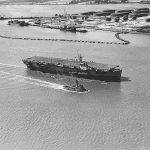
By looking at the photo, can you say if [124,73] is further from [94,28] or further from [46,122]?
[94,28]

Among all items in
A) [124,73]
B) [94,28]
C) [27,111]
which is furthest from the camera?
[94,28]

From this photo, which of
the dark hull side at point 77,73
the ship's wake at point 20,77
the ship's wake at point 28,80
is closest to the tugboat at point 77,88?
the ship's wake at point 20,77

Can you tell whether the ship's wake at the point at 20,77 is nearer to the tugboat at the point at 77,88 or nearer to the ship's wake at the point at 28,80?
the ship's wake at the point at 28,80

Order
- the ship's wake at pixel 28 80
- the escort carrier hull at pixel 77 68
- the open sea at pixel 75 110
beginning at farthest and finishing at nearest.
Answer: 1. the escort carrier hull at pixel 77 68
2. the ship's wake at pixel 28 80
3. the open sea at pixel 75 110

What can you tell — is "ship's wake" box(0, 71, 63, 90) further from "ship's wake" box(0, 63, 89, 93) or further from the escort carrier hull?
the escort carrier hull

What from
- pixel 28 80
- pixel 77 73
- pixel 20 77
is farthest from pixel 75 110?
pixel 20 77

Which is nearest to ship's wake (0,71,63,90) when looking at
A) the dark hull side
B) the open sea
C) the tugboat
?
the open sea

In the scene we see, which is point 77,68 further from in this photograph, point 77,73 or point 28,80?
point 28,80

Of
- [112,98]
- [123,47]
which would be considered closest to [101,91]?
[112,98]
